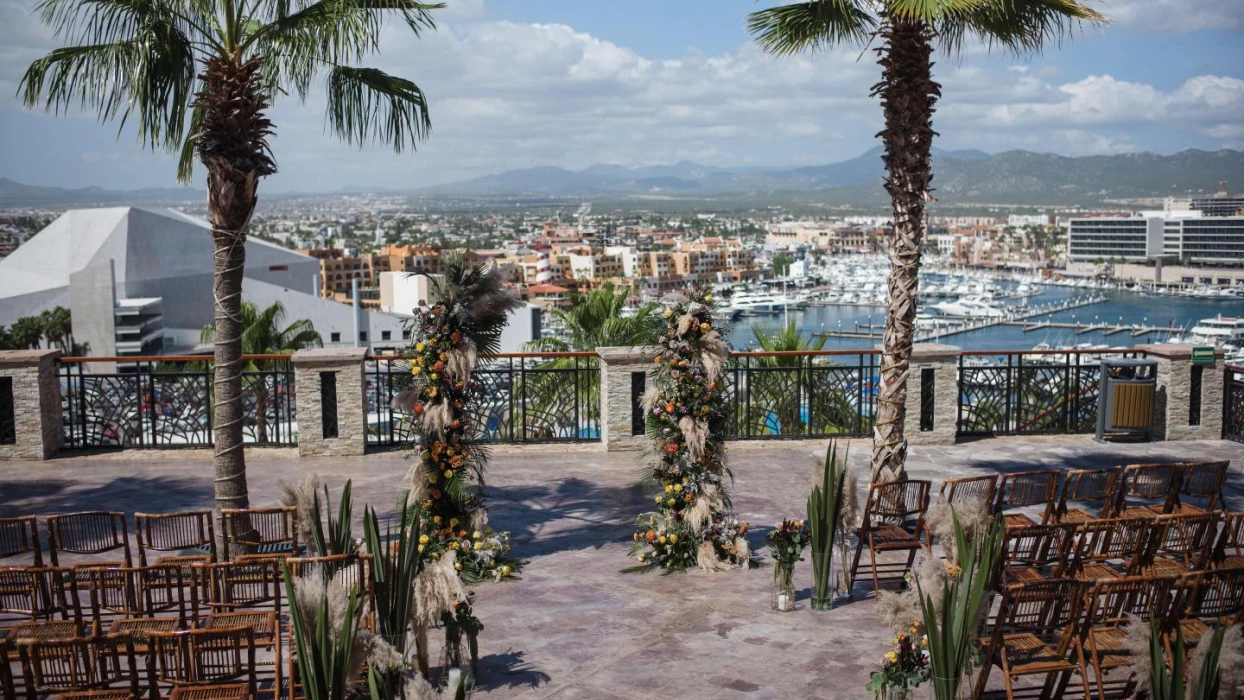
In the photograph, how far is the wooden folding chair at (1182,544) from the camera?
693 cm

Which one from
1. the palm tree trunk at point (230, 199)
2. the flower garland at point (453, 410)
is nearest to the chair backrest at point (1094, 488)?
the flower garland at point (453, 410)

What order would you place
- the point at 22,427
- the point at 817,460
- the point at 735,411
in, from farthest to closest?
1. the point at 735,411
2. the point at 22,427
3. the point at 817,460

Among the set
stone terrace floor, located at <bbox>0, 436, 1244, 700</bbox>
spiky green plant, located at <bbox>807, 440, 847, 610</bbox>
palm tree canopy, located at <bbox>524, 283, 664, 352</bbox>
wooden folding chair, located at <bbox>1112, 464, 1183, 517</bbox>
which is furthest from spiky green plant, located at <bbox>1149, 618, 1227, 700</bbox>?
palm tree canopy, located at <bbox>524, 283, 664, 352</bbox>

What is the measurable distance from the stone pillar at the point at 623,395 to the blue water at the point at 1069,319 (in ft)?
281

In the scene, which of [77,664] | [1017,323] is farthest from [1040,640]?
[1017,323]

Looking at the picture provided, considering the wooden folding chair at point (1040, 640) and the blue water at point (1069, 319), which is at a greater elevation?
the wooden folding chair at point (1040, 640)

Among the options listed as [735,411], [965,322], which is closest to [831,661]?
[735,411]

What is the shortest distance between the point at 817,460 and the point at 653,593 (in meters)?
1.61

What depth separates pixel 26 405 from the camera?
1280cm

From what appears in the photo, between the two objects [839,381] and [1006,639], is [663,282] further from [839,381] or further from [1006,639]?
[1006,639]

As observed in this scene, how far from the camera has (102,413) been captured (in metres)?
13.4

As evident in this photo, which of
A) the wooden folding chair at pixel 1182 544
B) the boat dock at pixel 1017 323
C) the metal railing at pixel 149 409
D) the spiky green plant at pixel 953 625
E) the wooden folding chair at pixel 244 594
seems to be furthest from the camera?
the boat dock at pixel 1017 323

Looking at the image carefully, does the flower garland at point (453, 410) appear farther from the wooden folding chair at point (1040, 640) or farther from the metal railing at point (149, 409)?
the metal railing at point (149, 409)

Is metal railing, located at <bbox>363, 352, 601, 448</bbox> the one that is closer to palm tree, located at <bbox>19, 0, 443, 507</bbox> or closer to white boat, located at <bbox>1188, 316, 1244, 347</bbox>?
palm tree, located at <bbox>19, 0, 443, 507</bbox>
